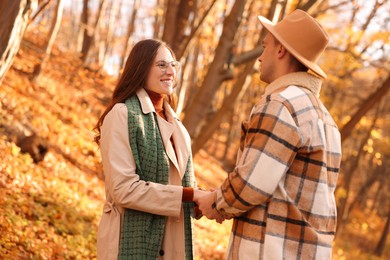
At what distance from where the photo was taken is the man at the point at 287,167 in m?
2.78

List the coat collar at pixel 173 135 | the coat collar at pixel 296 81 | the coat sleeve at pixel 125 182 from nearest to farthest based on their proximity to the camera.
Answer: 1. the coat collar at pixel 296 81
2. the coat sleeve at pixel 125 182
3. the coat collar at pixel 173 135

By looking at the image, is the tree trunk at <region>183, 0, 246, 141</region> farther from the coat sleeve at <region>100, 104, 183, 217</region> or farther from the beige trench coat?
the coat sleeve at <region>100, 104, 183, 217</region>

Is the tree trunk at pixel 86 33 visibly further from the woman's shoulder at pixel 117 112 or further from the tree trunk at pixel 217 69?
the woman's shoulder at pixel 117 112

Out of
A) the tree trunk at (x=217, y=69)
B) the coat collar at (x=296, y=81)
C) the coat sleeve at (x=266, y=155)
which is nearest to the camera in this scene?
the coat sleeve at (x=266, y=155)

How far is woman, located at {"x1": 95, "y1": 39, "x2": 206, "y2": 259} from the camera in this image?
3.34 m

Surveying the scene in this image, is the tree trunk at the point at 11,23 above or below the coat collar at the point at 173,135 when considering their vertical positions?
above

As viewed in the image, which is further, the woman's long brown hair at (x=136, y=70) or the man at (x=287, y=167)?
the woman's long brown hair at (x=136, y=70)

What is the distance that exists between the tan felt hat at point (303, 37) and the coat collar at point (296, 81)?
0.06 meters

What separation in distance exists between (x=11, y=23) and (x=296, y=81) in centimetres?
323

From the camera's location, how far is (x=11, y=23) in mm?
5035

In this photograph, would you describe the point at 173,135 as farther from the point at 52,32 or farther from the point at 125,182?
the point at 52,32

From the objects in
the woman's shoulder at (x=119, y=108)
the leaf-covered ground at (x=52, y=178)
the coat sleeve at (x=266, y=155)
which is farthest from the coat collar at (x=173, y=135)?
the leaf-covered ground at (x=52, y=178)

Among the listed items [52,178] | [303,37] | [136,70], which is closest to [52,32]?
[52,178]

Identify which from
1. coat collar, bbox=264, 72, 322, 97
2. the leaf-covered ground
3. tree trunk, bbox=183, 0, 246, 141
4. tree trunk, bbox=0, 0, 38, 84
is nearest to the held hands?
coat collar, bbox=264, 72, 322, 97
